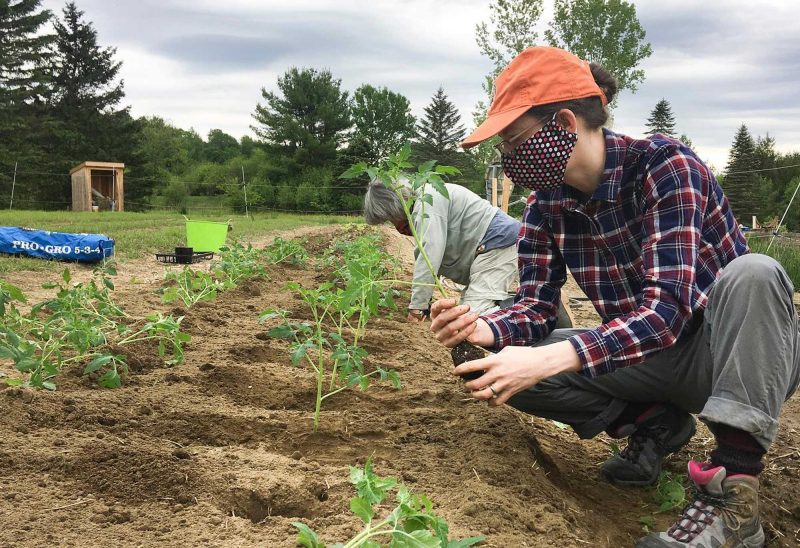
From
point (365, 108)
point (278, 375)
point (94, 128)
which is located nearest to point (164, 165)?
point (94, 128)

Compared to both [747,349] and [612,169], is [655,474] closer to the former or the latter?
[747,349]

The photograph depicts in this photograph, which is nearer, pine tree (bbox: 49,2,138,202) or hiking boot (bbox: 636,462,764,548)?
hiking boot (bbox: 636,462,764,548)

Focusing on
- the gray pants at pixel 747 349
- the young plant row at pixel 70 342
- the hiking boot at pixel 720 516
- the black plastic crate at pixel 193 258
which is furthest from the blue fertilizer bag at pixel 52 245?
the hiking boot at pixel 720 516

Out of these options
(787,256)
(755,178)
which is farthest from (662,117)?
(787,256)

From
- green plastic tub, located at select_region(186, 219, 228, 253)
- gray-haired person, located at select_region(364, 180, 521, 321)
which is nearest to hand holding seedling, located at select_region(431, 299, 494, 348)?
gray-haired person, located at select_region(364, 180, 521, 321)

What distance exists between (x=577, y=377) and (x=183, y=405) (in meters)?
1.36

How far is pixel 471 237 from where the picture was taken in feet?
12.5

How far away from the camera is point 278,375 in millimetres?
2926

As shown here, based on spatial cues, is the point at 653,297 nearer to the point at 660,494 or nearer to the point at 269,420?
the point at 660,494

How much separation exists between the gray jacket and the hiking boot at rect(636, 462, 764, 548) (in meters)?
1.98

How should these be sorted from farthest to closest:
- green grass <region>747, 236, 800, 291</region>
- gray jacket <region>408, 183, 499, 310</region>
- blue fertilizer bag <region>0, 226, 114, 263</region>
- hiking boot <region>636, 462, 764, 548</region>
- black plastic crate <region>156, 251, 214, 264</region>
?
1. green grass <region>747, 236, 800, 291</region>
2. black plastic crate <region>156, 251, 214, 264</region>
3. blue fertilizer bag <region>0, 226, 114, 263</region>
4. gray jacket <region>408, 183, 499, 310</region>
5. hiking boot <region>636, 462, 764, 548</region>

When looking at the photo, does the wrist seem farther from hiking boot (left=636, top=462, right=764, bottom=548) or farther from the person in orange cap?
hiking boot (left=636, top=462, right=764, bottom=548)

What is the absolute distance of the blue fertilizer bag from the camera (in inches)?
268

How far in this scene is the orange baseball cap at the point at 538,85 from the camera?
1.70m
